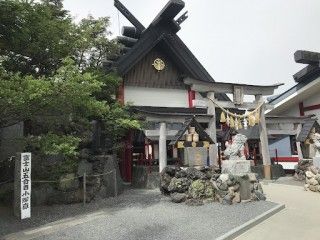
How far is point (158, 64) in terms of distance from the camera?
18.3 metres

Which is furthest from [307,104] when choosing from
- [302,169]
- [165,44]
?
[165,44]

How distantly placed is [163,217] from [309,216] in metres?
4.05

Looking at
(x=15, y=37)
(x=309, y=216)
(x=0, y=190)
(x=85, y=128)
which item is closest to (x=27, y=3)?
(x=15, y=37)

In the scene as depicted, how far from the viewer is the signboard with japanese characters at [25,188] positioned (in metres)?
8.12

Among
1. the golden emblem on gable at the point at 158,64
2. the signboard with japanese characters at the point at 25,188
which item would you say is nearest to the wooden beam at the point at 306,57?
the golden emblem on gable at the point at 158,64

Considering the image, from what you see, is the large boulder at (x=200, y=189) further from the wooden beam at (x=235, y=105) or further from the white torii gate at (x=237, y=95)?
the wooden beam at (x=235, y=105)

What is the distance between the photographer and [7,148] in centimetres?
1167

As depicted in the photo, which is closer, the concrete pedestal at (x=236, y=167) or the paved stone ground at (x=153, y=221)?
the paved stone ground at (x=153, y=221)

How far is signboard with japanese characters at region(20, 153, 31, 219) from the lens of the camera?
8125 mm

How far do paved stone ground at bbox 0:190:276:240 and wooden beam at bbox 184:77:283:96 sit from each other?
242 inches

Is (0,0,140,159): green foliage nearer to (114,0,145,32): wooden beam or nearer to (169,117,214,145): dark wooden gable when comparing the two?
(169,117,214,145): dark wooden gable

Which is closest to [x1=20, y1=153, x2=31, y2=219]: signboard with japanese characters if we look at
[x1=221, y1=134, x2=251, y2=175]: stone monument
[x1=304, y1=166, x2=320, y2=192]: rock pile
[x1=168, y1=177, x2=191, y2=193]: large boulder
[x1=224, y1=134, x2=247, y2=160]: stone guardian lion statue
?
[x1=168, y1=177, x2=191, y2=193]: large boulder

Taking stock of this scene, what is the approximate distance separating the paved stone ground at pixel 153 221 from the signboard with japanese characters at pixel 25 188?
1.52ft

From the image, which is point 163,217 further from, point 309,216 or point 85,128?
point 85,128
